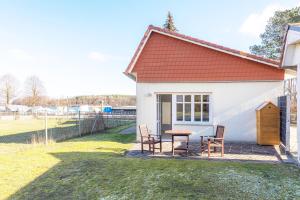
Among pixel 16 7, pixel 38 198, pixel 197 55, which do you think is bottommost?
pixel 38 198

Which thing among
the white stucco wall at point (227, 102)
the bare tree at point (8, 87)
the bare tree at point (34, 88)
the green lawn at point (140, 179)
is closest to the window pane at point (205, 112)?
the white stucco wall at point (227, 102)

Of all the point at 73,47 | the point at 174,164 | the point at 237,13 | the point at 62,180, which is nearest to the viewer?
the point at 62,180

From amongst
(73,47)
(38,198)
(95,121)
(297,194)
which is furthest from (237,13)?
(73,47)

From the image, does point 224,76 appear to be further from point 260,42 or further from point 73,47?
point 73,47

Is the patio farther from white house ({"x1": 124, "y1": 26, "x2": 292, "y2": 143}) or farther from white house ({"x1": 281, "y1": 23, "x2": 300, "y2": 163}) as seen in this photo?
white house ({"x1": 124, "y1": 26, "x2": 292, "y2": 143})

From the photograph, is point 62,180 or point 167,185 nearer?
point 167,185

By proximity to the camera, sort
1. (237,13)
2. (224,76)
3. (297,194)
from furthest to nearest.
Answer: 1. (237,13)
2. (224,76)
3. (297,194)

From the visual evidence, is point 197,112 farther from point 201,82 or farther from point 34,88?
point 34,88

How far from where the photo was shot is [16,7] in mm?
20094

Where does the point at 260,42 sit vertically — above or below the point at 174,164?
above

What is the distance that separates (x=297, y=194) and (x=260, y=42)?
30.2 metres

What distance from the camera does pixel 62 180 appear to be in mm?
7555

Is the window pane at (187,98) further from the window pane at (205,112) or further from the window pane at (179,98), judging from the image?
the window pane at (205,112)

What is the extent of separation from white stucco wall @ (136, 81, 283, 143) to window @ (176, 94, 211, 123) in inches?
13.0
